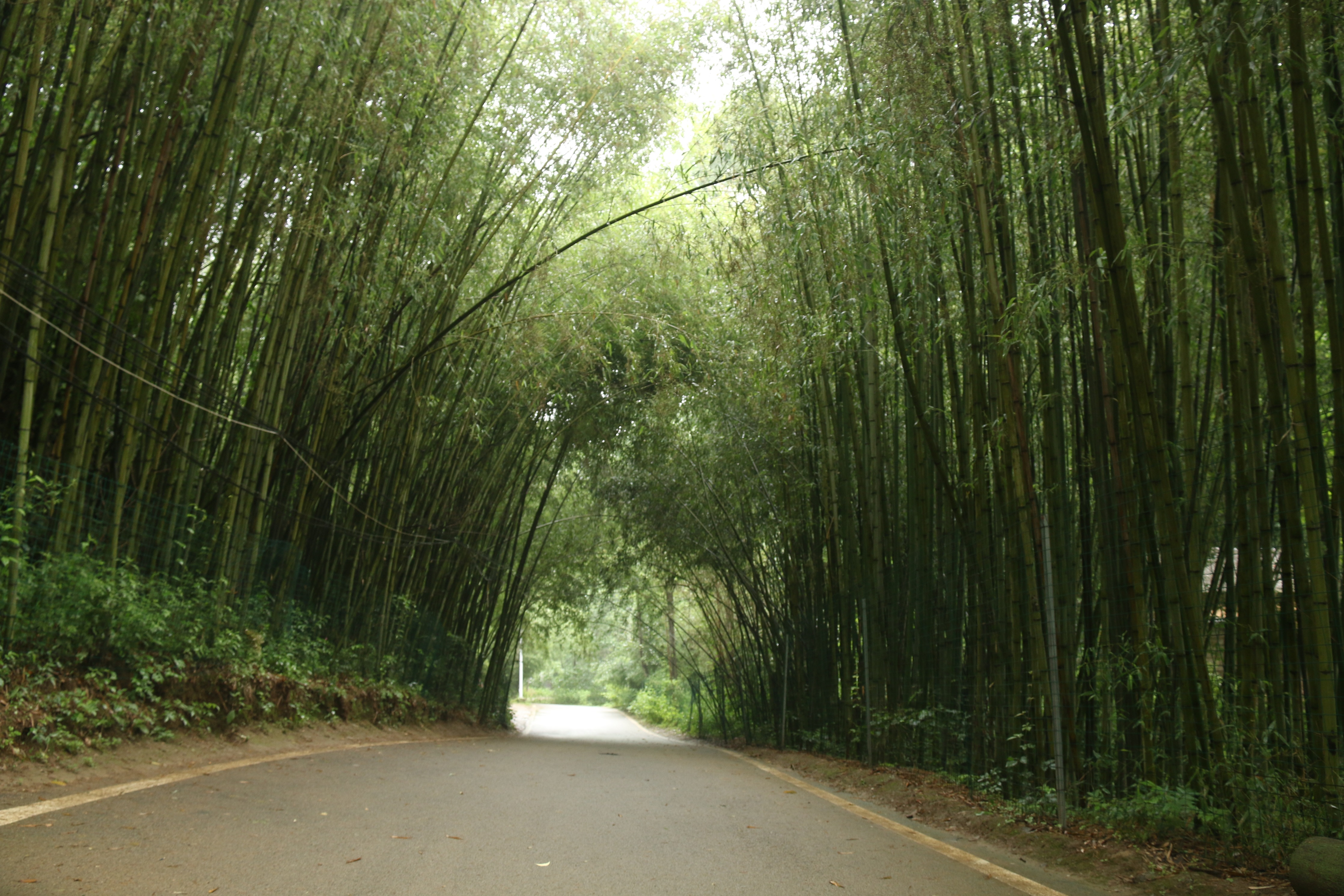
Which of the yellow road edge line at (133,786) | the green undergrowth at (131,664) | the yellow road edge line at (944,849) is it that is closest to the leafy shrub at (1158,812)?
the yellow road edge line at (944,849)

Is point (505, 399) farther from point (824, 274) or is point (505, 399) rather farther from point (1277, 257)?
point (1277, 257)

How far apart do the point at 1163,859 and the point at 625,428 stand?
7.35m

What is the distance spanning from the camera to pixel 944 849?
3006 mm

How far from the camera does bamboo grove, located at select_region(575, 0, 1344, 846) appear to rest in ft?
8.38

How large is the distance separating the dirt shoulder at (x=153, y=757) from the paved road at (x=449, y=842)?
0.21m

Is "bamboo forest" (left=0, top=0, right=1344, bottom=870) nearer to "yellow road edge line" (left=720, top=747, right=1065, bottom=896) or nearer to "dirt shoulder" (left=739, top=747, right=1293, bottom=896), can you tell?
"dirt shoulder" (left=739, top=747, right=1293, bottom=896)

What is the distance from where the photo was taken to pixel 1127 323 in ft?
9.08

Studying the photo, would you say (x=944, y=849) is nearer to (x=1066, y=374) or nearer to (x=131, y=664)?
(x=1066, y=374)

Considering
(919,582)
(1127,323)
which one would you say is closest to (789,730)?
(919,582)

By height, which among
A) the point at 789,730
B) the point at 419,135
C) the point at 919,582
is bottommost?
the point at 789,730

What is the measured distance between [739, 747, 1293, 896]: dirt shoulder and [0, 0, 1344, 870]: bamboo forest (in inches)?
5.2

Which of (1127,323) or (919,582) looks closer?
(1127,323)

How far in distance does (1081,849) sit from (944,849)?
1.41 ft

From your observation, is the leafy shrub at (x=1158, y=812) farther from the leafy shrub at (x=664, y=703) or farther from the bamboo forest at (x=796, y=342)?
the leafy shrub at (x=664, y=703)
